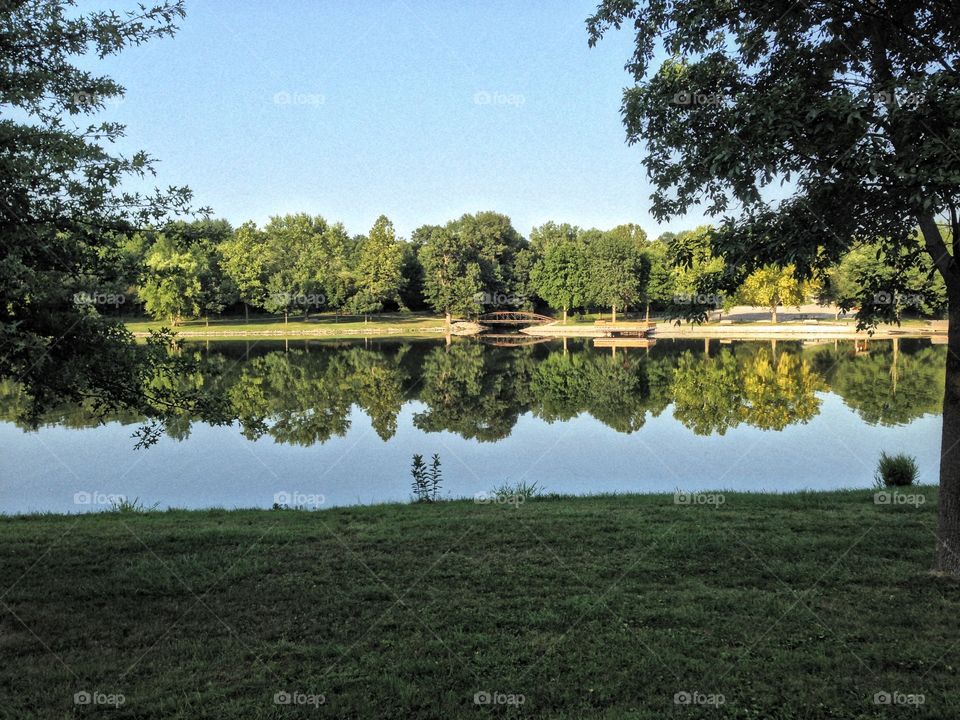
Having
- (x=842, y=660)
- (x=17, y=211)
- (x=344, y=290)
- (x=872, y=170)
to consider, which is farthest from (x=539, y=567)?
(x=344, y=290)

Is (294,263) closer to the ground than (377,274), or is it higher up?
higher up

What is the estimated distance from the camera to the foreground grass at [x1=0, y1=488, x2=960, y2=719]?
15.4 feet

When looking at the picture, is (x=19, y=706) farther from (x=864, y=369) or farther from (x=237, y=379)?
A: (x=864, y=369)

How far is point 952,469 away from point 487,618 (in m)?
4.93

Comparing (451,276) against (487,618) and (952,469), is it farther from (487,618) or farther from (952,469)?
(487,618)

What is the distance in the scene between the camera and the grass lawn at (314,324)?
6259cm

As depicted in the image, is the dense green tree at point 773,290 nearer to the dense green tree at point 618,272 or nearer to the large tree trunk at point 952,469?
the dense green tree at point 618,272

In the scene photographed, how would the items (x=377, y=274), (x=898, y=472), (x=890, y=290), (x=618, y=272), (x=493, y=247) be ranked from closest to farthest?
(x=890, y=290) < (x=898, y=472) < (x=618, y=272) < (x=377, y=274) < (x=493, y=247)

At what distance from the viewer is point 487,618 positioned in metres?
6.04

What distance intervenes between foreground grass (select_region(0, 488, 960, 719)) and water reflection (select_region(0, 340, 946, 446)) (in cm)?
652

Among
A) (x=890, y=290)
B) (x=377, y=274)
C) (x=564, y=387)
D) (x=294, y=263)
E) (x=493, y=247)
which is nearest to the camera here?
(x=890, y=290)

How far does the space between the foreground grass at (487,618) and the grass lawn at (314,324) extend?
5537 cm

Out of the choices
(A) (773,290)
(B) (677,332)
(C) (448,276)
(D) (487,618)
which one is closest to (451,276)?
(C) (448,276)

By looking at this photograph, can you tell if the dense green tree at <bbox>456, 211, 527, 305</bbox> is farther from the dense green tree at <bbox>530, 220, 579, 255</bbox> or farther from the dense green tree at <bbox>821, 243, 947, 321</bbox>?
the dense green tree at <bbox>821, 243, 947, 321</bbox>
